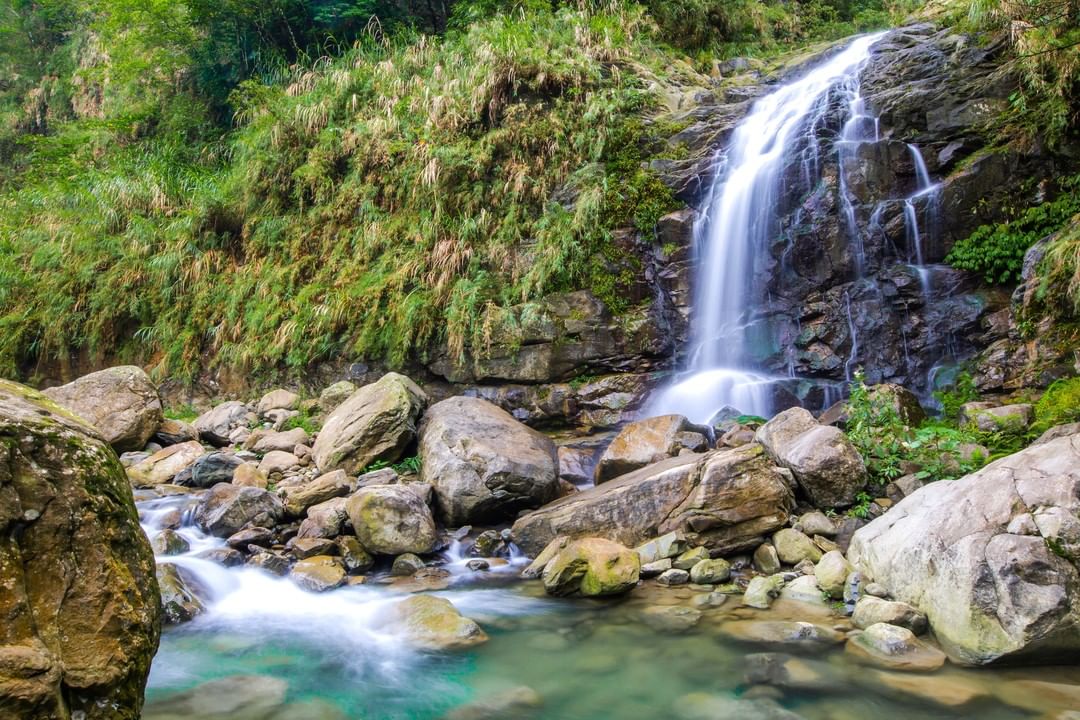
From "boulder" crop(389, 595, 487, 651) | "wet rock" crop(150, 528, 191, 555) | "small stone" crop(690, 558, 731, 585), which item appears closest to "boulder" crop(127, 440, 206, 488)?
"wet rock" crop(150, 528, 191, 555)

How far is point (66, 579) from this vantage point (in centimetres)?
221

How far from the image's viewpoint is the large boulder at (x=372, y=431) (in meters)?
7.62

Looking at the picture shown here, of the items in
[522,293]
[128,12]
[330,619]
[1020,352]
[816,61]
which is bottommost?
[330,619]

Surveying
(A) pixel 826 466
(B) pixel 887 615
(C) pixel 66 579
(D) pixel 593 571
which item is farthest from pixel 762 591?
(C) pixel 66 579

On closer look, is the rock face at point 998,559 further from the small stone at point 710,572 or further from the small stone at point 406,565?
the small stone at point 406,565

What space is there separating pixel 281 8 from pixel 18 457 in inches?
665

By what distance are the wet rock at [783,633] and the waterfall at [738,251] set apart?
4.14 metres

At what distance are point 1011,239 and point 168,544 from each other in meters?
10.0

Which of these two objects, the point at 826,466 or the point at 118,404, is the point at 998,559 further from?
the point at 118,404

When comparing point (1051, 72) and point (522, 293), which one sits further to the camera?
point (522, 293)

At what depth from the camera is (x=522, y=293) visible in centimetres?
1000

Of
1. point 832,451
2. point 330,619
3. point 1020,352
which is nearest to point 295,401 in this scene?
point 330,619

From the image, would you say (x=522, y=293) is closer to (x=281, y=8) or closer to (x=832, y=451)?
(x=832, y=451)

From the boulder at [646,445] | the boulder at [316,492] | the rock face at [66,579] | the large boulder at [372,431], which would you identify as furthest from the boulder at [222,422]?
the rock face at [66,579]
